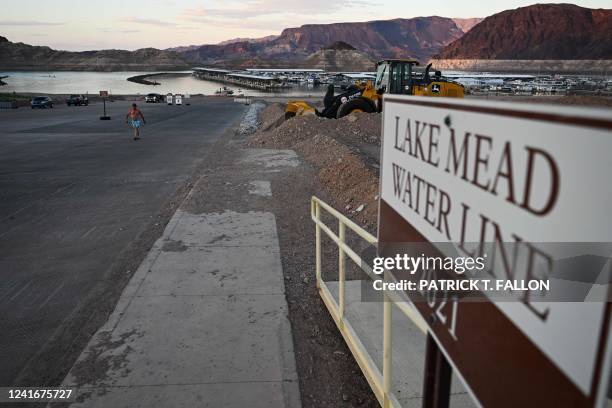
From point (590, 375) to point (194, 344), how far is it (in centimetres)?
401

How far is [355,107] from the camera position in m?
21.6

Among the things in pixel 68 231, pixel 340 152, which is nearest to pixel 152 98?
pixel 340 152

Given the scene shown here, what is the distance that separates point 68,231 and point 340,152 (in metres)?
7.81

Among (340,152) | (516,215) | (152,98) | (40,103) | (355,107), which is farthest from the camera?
(152,98)

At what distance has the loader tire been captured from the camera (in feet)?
70.5

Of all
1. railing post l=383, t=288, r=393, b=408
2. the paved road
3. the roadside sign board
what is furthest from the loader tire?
the roadside sign board

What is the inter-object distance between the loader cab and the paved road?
8.97 m

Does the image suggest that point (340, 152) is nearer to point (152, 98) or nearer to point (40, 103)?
point (40, 103)

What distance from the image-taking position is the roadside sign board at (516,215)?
1.17 m

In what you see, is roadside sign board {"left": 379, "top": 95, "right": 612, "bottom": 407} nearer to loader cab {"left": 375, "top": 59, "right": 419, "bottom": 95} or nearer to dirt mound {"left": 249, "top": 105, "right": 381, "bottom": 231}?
dirt mound {"left": 249, "top": 105, "right": 381, "bottom": 231}

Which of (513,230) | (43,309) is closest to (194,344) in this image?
(43,309)

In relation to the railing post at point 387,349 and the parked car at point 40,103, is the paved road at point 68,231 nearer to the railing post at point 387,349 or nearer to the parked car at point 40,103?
the railing post at point 387,349

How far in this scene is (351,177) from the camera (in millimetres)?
11234

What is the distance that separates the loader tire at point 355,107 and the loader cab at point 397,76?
1.19 m
